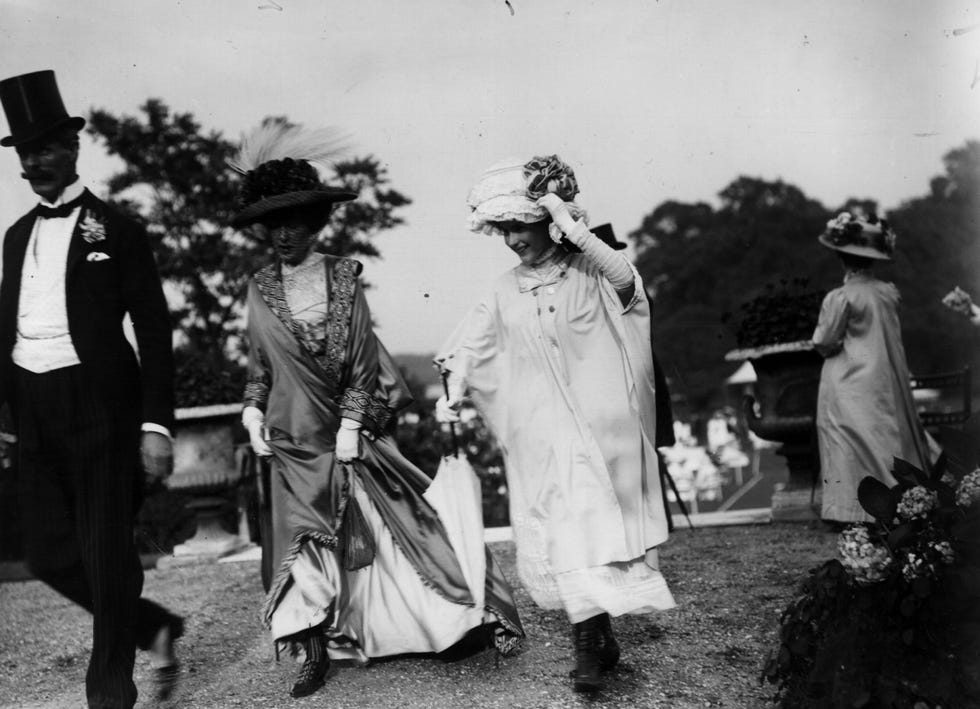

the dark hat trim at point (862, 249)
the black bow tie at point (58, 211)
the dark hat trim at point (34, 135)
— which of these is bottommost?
the dark hat trim at point (862, 249)

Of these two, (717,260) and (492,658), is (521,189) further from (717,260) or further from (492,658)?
(717,260)

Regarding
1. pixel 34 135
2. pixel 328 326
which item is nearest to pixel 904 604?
pixel 328 326

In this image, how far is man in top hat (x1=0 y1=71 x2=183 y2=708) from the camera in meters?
3.64

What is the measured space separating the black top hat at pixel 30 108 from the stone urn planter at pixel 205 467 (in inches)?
129

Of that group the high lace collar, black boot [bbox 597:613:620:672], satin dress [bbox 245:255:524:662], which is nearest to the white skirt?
satin dress [bbox 245:255:524:662]

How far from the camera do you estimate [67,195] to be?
3789 mm

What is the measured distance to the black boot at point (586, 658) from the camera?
3.80m

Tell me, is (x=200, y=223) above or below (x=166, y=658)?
above

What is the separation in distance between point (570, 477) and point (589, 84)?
2.12 metres

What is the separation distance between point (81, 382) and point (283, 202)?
1.09 meters

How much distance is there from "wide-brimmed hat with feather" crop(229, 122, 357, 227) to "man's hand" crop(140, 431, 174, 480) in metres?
1.02

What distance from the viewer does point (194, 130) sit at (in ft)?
21.5

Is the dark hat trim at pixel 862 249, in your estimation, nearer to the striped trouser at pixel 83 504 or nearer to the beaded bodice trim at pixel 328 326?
the beaded bodice trim at pixel 328 326

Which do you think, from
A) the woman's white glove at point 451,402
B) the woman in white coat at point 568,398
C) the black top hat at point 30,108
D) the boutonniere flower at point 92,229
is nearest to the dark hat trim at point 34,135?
the black top hat at point 30,108
